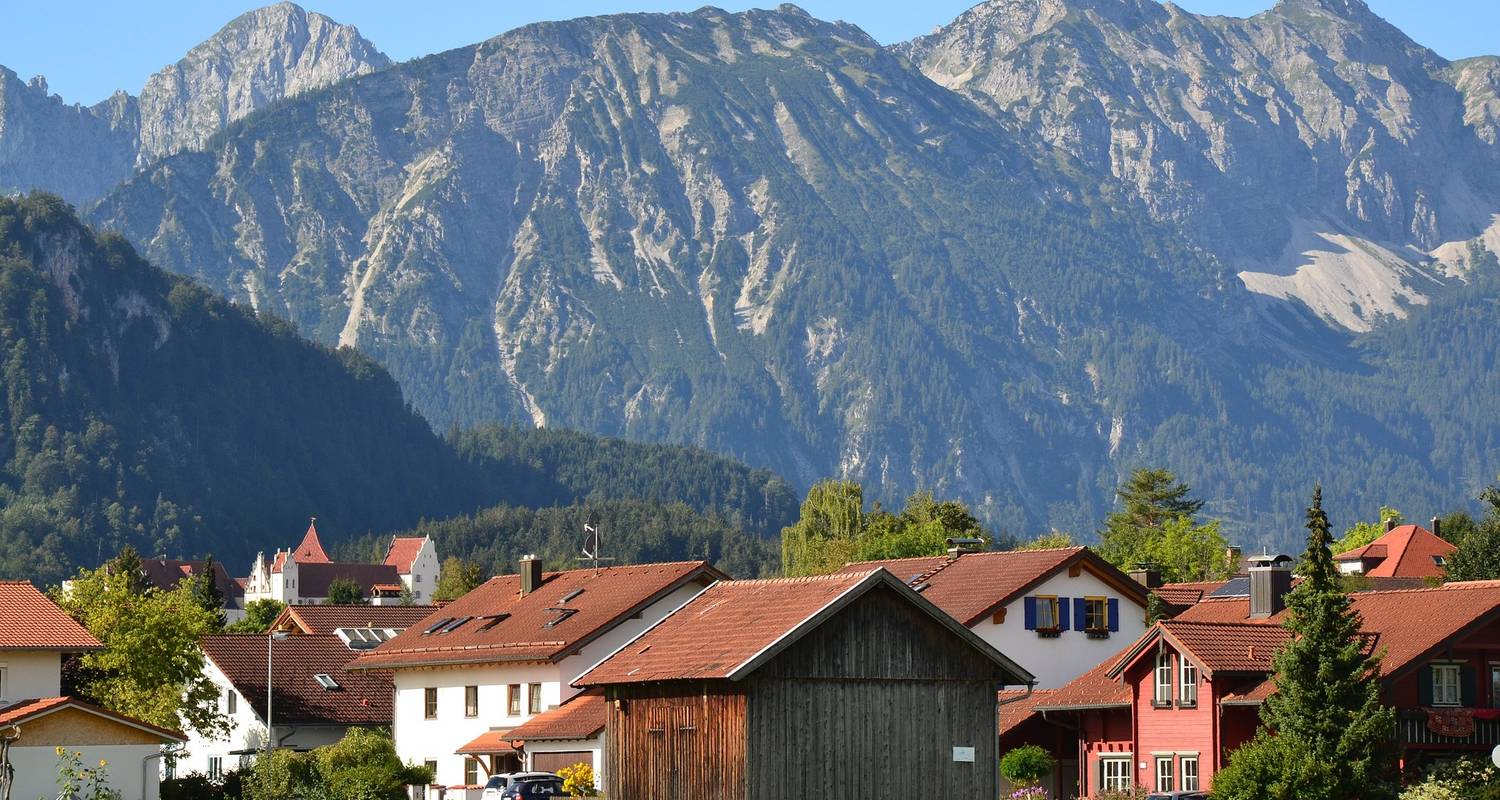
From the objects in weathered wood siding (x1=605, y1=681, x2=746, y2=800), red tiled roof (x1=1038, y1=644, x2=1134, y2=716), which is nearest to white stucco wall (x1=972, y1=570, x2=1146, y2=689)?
red tiled roof (x1=1038, y1=644, x2=1134, y2=716)

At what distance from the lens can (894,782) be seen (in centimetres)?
4738

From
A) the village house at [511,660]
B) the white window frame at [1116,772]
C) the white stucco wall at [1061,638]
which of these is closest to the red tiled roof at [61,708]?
the village house at [511,660]

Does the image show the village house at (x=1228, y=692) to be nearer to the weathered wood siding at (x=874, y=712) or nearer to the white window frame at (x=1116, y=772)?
the white window frame at (x=1116, y=772)

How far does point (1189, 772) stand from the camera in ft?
209

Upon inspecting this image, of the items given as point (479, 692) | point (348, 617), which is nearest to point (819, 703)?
point (479, 692)

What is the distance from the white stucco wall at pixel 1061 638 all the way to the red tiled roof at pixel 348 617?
32936 mm

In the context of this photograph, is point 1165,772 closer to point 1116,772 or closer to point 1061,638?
point 1116,772

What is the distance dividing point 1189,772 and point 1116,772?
3.99m

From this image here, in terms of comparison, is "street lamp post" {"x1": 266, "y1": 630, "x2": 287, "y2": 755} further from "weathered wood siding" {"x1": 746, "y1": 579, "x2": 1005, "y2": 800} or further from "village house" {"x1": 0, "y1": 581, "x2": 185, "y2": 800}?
"weathered wood siding" {"x1": 746, "y1": 579, "x2": 1005, "y2": 800}

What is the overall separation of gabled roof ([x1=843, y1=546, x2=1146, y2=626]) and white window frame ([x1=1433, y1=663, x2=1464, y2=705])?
53.3ft

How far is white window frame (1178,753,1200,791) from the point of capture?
6331 cm

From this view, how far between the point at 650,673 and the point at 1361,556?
299 ft

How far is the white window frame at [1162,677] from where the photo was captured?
64812 millimetres

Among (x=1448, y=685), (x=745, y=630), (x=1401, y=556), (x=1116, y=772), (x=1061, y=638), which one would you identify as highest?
(x=1401, y=556)
